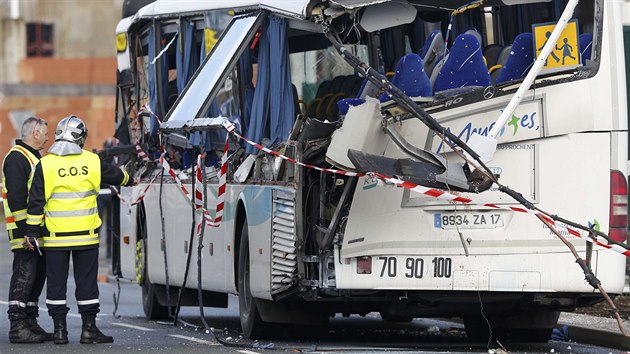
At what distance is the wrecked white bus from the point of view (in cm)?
1093

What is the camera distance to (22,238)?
12734 millimetres

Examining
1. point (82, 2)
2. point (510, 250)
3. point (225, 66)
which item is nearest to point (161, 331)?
point (225, 66)

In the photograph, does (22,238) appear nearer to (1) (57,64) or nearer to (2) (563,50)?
(2) (563,50)

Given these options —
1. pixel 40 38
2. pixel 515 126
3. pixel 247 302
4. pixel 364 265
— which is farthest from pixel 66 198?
pixel 40 38

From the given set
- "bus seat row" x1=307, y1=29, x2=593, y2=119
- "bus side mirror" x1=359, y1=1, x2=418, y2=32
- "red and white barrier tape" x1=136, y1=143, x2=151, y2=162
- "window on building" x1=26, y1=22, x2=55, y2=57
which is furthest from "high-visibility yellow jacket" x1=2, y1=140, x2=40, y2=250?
"window on building" x1=26, y1=22, x2=55, y2=57

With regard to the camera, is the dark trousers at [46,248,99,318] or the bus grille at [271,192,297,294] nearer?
the bus grille at [271,192,297,294]

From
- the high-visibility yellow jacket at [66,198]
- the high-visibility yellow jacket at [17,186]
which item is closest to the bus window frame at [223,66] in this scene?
the high-visibility yellow jacket at [66,198]

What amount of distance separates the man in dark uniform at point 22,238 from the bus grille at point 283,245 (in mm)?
2040

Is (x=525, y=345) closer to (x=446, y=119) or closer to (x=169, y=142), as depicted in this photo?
(x=446, y=119)

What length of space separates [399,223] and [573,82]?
1530 millimetres

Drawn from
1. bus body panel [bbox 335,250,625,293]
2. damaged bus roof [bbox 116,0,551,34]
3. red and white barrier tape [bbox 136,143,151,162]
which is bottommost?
bus body panel [bbox 335,250,625,293]

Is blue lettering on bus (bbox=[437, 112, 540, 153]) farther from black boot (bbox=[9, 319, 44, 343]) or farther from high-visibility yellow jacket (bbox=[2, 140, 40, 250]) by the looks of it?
black boot (bbox=[9, 319, 44, 343])

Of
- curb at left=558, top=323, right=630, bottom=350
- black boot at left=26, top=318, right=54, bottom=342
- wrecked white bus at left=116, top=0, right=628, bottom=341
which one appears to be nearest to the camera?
wrecked white bus at left=116, top=0, right=628, bottom=341

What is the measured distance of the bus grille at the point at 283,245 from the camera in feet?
38.7
